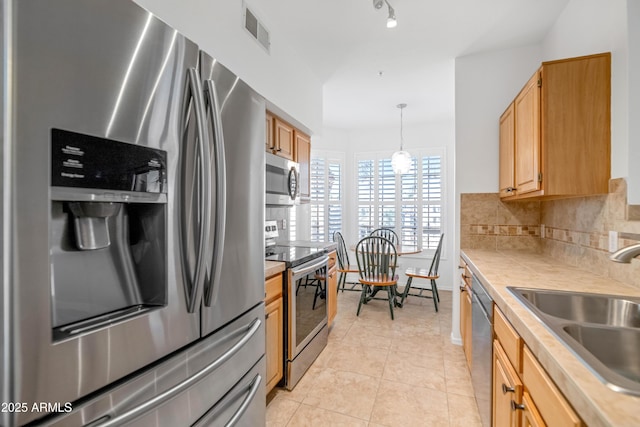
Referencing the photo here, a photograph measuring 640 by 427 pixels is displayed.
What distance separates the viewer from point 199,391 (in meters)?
0.97

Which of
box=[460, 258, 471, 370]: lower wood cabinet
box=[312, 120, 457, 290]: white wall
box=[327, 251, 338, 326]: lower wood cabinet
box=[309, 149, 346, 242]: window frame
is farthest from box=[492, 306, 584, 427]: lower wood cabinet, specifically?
box=[309, 149, 346, 242]: window frame

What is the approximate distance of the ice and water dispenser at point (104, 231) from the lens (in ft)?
2.19

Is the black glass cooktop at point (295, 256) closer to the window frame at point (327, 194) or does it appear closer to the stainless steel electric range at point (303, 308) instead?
the stainless steel electric range at point (303, 308)

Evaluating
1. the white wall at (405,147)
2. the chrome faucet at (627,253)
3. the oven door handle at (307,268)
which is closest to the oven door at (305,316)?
the oven door handle at (307,268)

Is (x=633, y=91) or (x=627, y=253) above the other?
(x=633, y=91)

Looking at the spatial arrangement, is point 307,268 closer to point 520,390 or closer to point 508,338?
point 508,338

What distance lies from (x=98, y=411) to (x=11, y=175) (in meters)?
0.54

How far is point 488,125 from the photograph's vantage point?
8.94 feet

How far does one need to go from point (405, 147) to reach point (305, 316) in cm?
374

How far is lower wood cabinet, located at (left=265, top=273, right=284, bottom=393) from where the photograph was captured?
1860 mm

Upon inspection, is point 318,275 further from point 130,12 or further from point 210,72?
point 130,12

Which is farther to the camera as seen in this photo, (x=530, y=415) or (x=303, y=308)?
(x=303, y=308)

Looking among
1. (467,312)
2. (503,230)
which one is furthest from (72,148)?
(503,230)

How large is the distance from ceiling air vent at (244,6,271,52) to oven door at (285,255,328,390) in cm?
165
